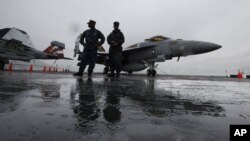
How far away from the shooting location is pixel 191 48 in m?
11.9

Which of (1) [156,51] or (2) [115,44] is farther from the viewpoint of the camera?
(1) [156,51]

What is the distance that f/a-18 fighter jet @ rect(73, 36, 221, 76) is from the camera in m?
11.8

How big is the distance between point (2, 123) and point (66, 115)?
0.34 m

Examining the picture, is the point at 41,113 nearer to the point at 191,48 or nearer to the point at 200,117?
the point at 200,117

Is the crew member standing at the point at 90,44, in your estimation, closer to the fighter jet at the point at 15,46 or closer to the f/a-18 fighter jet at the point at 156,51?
the f/a-18 fighter jet at the point at 156,51

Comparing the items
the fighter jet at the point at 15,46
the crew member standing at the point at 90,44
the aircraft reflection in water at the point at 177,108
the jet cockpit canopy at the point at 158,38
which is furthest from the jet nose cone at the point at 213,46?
the fighter jet at the point at 15,46

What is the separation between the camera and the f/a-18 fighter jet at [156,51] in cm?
1180

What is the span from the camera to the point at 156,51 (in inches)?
537

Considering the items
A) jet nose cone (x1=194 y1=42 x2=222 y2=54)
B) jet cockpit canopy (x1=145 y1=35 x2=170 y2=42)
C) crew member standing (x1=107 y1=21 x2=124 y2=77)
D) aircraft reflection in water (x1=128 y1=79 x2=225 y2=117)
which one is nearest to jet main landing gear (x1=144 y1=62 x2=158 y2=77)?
jet cockpit canopy (x1=145 y1=35 x2=170 y2=42)

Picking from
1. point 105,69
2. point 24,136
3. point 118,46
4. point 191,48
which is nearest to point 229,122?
point 24,136

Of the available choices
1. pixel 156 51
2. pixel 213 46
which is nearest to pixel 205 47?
pixel 213 46

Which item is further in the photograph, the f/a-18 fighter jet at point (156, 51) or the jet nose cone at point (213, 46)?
the f/a-18 fighter jet at point (156, 51)

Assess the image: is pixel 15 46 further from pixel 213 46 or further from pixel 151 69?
pixel 213 46

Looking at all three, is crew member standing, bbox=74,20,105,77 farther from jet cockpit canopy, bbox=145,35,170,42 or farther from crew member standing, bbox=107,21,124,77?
jet cockpit canopy, bbox=145,35,170,42
